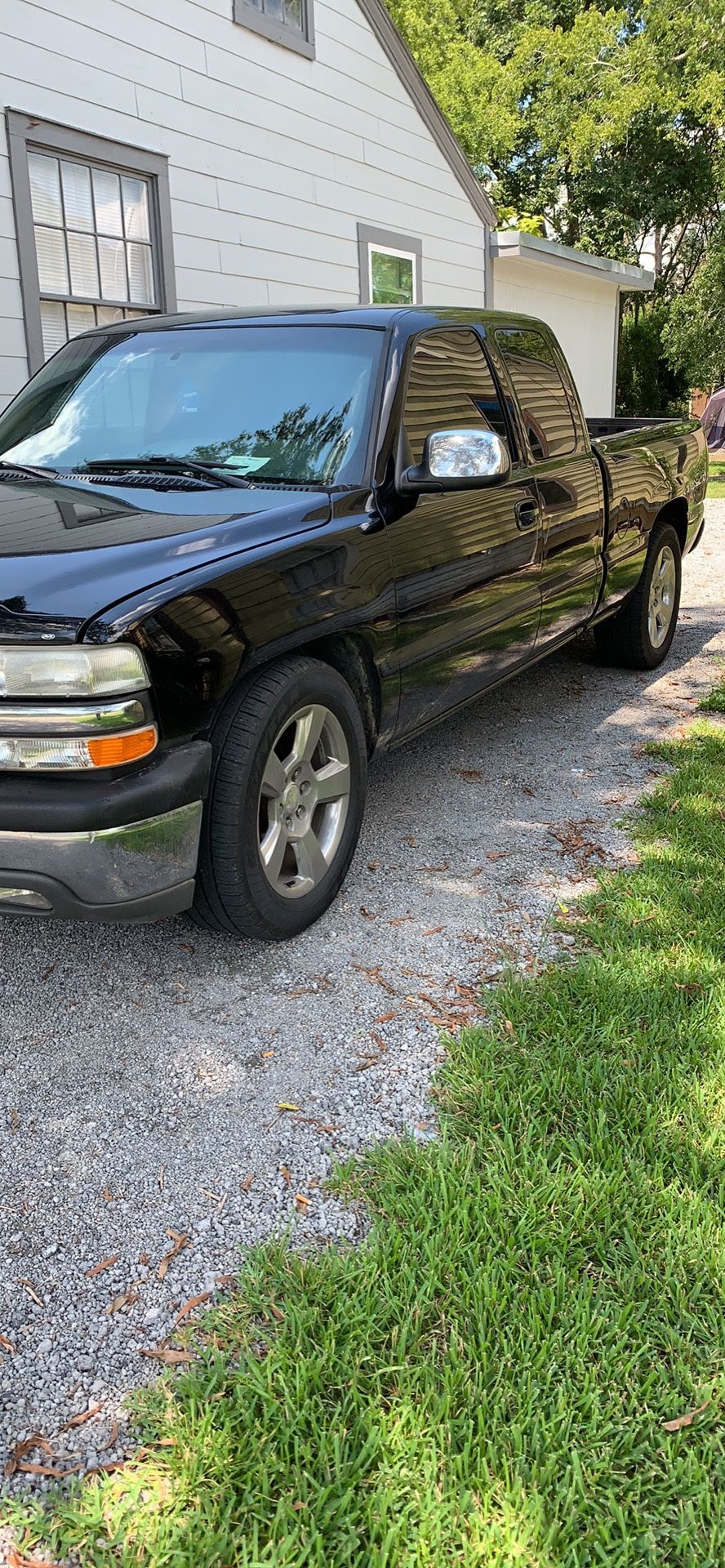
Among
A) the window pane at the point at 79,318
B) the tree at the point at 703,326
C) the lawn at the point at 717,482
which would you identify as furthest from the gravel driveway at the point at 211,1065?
the tree at the point at 703,326

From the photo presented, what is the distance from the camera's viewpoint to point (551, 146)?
23.8m

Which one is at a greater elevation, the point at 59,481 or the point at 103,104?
the point at 103,104

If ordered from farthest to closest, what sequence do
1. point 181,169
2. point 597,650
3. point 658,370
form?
point 658,370, point 181,169, point 597,650

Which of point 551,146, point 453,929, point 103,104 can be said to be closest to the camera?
point 453,929

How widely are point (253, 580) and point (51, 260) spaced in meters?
5.31

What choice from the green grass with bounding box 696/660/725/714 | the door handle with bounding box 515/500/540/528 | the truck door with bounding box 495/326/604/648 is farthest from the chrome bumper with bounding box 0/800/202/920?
the green grass with bounding box 696/660/725/714

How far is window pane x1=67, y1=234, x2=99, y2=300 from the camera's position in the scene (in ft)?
24.3

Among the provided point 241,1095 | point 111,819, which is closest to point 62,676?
point 111,819

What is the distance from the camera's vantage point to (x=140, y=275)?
7.96 meters

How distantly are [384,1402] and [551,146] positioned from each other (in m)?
26.2

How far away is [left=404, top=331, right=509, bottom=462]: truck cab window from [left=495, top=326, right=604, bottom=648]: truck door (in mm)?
270

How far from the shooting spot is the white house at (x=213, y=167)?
7.00 meters

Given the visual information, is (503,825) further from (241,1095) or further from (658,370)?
(658,370)

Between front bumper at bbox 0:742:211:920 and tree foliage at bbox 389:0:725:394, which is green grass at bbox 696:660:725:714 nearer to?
front bumper at bbox 0:742:211:920
